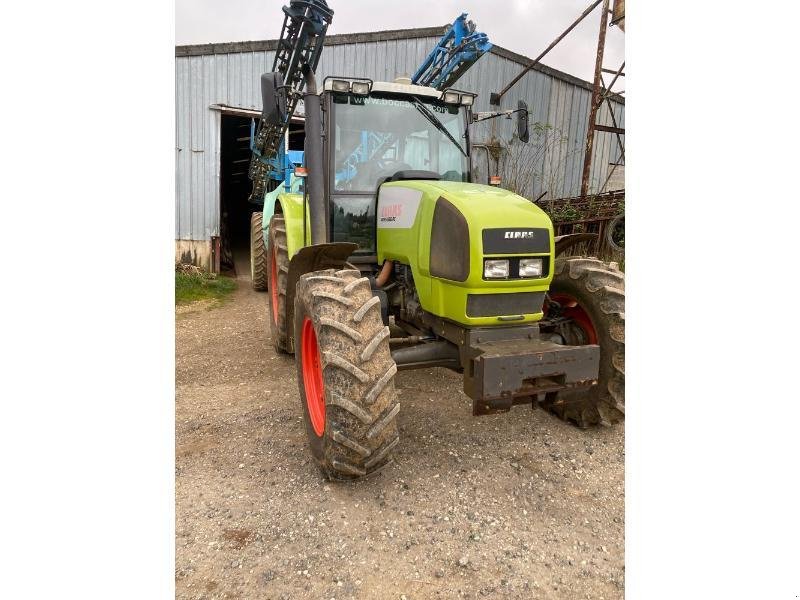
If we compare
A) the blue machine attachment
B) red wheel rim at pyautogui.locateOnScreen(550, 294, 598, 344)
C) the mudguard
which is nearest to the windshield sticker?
the mudguard

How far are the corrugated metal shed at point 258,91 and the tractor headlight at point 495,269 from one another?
6499 millimetres

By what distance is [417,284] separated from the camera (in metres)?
3.24

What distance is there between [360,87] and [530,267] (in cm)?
168

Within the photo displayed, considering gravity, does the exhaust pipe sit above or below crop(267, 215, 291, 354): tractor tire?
above

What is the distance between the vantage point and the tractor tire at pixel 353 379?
2.43 meters

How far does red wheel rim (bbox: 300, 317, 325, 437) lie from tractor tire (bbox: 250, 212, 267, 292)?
194 inches

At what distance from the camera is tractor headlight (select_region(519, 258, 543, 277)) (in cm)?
282

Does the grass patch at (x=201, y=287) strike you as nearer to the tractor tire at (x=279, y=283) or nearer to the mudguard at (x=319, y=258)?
the tractor tire at (x=279, y=283)

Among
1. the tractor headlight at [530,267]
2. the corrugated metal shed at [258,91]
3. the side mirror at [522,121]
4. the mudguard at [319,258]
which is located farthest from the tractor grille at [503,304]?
the corrugated metal shed at [258,91]

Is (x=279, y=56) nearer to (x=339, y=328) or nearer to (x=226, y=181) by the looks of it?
(x=339, y=328)

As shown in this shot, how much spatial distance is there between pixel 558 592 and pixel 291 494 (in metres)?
1.37

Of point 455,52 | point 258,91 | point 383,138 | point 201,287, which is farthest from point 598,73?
point 201,287

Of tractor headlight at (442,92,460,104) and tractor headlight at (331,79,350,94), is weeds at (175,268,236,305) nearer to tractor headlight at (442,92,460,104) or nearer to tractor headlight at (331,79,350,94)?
tractor headlight at (331,79,350,94)

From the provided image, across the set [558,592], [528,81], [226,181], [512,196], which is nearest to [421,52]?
[528,81]
